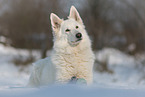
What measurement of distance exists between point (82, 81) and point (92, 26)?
451 inches

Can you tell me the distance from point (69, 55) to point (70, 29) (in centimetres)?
55

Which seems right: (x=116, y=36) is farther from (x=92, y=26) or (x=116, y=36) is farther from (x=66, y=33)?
(x=66, y=33)

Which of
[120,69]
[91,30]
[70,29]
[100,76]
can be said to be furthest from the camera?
[91,30]

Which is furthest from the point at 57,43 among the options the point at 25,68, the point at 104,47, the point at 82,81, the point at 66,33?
the point at 104,47

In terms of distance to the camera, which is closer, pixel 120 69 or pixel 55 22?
pixel 55 22

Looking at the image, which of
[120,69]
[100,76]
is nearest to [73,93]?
[100,76]

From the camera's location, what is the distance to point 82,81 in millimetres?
4504

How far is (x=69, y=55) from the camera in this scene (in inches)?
198

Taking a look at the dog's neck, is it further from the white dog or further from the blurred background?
the blurred background

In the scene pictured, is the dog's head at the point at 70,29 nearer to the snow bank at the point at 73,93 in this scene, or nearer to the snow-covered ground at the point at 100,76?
the snow-covered ground at the point at 100,76

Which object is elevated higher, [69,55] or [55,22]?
[55,22]

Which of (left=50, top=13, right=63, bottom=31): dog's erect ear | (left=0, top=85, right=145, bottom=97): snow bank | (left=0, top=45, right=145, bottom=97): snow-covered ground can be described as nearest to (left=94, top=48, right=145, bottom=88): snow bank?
(left=0, top=45, right=145, bottom=97): snow-covered ground

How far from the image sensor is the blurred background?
15.5 meters

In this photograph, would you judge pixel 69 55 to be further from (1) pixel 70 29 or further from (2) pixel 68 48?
(1) pixel 70 29
